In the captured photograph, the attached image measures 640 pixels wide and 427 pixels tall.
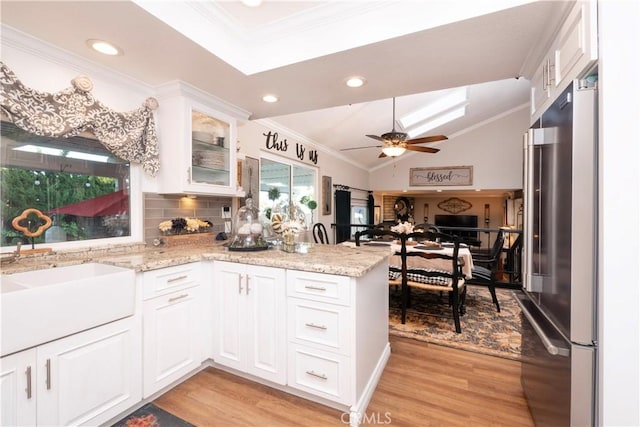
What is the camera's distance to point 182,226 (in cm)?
240

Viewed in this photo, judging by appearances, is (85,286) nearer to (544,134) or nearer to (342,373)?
(342,373)

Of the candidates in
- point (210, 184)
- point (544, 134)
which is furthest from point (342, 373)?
point (210, 184)

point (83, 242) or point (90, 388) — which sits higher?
point (83, 242)

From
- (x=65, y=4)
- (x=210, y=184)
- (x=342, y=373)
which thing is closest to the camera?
(x=65, y=4)

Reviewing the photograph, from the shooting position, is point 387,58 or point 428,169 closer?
point 387,58

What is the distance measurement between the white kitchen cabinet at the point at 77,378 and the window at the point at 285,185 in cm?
195

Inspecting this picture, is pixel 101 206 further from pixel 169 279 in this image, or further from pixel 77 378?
pixel 77 378

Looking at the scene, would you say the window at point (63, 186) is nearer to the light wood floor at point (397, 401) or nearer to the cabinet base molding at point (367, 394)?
the light wood floor at point (397, 401)

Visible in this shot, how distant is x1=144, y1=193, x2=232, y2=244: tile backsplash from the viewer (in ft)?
7.48

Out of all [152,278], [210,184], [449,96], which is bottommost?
[152,278]

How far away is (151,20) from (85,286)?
1403 millimetres

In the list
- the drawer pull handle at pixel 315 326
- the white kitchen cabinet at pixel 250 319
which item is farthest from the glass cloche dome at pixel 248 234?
the drawer pull handle at pixel 315 326

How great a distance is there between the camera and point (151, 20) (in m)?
1.44

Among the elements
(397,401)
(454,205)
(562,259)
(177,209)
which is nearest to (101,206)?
(177,209)
